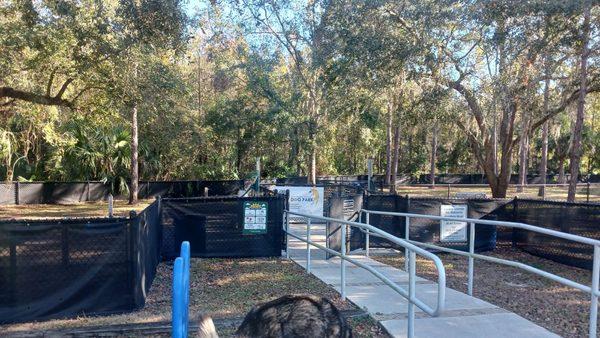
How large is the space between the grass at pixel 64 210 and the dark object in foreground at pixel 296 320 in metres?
17.7

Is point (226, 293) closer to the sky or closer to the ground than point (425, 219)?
closer to the ground

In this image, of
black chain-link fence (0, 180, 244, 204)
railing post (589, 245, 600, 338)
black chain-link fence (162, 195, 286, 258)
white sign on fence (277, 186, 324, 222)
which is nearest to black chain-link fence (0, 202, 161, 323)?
black chain-link fence (162, 195, 286, 258)

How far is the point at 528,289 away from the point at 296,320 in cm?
555

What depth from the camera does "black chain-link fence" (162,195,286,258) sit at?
1080 centimetres

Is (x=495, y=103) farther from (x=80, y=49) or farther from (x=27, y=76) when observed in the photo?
(x=27, y=76)

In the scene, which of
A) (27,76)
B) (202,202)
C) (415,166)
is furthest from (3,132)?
(415,166)

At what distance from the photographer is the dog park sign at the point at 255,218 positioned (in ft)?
36.1

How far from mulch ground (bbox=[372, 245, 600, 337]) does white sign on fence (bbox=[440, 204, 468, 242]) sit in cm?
45

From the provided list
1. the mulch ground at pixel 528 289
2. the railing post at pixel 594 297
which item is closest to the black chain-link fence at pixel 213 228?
the mulch ground at pixel 528 289

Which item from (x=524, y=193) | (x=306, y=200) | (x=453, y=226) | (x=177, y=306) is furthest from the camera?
(x=524, y=193)

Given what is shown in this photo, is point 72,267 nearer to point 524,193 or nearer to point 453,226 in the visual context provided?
point 453,226

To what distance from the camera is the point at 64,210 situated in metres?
23.8

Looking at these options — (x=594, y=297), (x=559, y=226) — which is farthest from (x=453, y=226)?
(x=594, y=297)

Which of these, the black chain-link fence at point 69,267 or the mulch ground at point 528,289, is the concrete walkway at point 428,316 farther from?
the black chain-link fence at point 69,267
